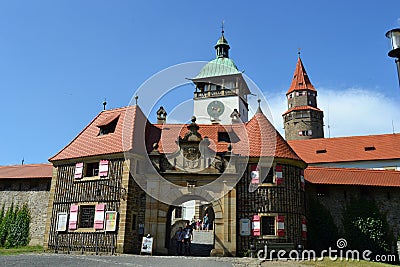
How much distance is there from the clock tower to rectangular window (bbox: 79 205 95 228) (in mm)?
29008

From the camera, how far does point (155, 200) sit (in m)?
23.1

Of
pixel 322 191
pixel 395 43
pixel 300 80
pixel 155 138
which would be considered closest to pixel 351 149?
pixel 322 191

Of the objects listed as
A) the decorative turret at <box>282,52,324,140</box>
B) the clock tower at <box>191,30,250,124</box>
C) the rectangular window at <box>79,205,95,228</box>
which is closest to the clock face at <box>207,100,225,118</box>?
the clock tower at <box>191,30,250,124</box>

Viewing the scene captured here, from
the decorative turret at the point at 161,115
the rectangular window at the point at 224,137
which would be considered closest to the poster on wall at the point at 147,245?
the rectangular window at the point at 224,137

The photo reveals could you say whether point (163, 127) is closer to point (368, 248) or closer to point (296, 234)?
point (296, 234)

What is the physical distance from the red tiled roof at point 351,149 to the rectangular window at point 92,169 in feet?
77.7

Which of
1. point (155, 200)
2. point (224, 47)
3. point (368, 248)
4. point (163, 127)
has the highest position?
point (224, 47)

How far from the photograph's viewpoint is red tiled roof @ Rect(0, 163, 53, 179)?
2823 cm

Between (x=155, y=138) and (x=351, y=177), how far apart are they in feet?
42.5

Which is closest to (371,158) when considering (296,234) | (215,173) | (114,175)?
(296,234)

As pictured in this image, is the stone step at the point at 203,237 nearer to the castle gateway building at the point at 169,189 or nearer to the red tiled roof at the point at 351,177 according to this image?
the castle gateway building at the point at 169,189

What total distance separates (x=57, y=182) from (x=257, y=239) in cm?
1192

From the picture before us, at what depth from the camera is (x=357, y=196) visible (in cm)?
2777

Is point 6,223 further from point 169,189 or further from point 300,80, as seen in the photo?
point 300,80
